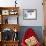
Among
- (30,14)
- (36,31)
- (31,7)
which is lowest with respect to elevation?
(36,31)

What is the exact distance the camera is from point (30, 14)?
5.61m

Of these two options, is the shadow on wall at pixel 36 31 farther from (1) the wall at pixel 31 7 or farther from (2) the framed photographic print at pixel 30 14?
(2) the framed photographic print at pixel 30 14

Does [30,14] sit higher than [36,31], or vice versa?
[30,14]

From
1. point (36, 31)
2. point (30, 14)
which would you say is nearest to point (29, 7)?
point (30, 14)

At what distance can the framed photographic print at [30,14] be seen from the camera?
559 cm

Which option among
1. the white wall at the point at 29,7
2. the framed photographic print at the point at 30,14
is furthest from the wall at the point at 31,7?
the framed photographic print at the point at 30,14

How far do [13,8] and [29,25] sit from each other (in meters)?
0.85

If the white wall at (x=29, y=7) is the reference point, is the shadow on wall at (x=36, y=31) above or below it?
below

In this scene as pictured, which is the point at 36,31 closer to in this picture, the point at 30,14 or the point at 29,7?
the point at 30,14

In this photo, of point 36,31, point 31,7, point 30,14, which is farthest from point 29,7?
point 36,31

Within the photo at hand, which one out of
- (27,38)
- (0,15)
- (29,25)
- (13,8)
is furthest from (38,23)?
(0,15)

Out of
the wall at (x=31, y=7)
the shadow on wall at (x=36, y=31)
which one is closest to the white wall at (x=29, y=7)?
the wall at (x=31, y=7)

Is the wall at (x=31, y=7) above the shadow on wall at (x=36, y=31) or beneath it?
above

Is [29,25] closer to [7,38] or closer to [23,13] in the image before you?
[23,13]
